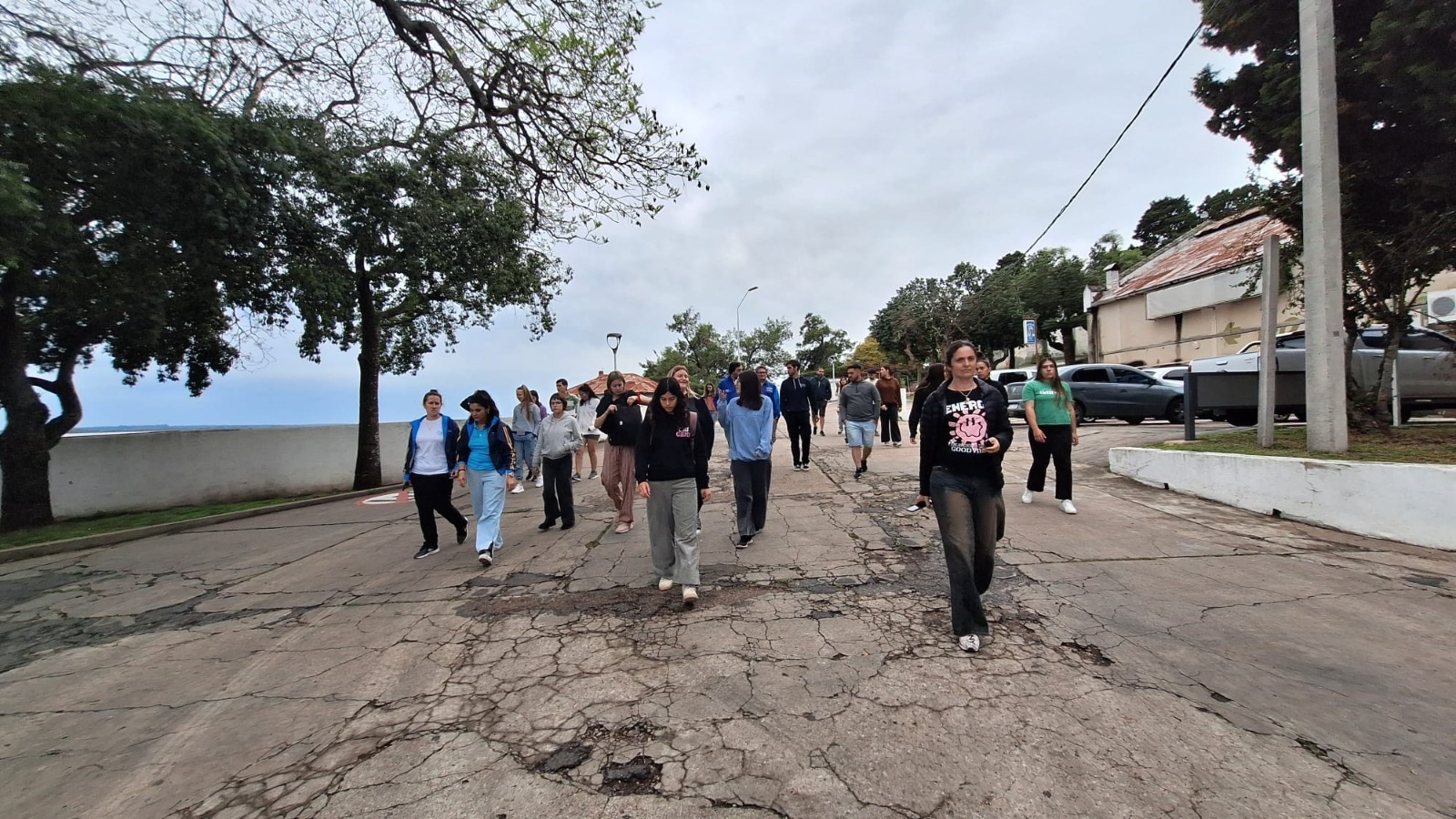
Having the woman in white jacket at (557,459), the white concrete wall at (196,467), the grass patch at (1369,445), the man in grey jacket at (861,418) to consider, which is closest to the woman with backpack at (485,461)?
the woman in white jacket at (557,459)

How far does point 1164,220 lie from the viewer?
47.1 m

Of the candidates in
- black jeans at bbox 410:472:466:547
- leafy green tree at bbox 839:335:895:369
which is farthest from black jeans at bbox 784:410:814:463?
leafy green tree at bbox 839:335:895:369

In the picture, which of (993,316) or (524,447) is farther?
(993,316)

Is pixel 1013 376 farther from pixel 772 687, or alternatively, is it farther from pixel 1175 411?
pixel 772 687

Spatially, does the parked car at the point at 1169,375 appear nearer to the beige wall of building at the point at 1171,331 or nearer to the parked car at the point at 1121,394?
the parked car at the point at 1121,394

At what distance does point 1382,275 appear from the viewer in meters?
7.44

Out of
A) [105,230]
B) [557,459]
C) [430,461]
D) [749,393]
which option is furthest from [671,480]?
[105,230]

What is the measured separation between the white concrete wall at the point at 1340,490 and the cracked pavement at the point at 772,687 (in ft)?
1.09

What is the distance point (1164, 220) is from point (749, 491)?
5587 cm

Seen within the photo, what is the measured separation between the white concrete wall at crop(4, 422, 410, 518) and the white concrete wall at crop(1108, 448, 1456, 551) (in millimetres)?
16165

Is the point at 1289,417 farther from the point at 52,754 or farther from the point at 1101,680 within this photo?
the point at 52,754

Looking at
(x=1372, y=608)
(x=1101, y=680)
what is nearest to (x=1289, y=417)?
(x=1372, y=608)

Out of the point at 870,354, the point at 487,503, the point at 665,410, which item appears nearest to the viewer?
the point at 665,410

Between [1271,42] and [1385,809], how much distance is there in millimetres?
9460
